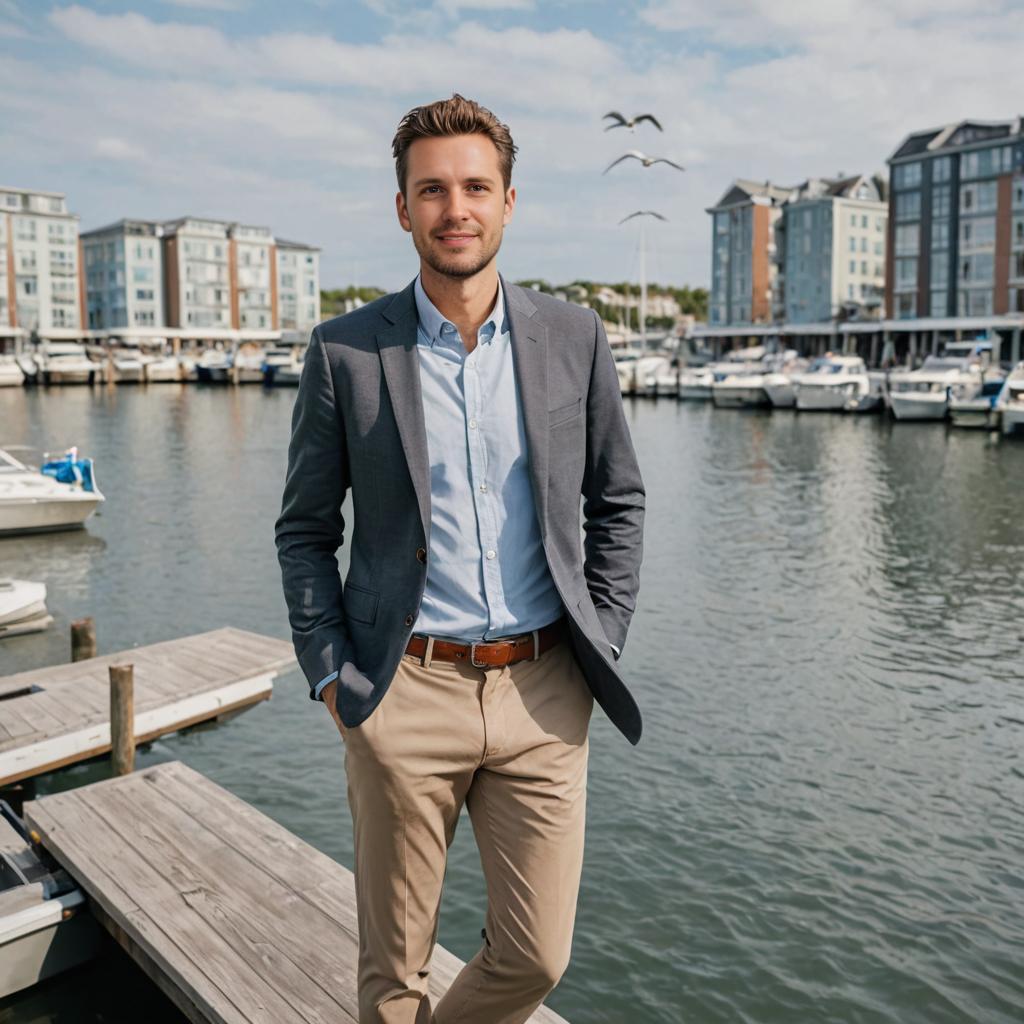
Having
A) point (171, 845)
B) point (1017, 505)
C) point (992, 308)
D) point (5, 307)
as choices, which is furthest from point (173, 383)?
point (171, 845)

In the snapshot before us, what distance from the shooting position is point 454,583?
3178mm

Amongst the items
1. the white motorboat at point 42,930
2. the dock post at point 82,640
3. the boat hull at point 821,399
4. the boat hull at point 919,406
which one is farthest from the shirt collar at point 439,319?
the boat hull at point 821,399

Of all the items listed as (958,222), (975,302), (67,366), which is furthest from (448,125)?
(67,366)

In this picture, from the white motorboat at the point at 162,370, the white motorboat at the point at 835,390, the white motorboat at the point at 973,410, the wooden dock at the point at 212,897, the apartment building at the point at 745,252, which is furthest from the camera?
the apartment building at the point at 745,252

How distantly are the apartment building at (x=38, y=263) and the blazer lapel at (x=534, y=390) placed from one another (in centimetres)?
12094

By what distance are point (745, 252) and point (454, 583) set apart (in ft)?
370

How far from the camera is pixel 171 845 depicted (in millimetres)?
6488

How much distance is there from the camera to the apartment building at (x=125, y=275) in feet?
391

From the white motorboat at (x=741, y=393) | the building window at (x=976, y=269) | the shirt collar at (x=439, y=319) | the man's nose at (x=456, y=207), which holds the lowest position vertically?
the white motorboat at (x=741, y=393)

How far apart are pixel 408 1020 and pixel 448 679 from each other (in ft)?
3.59

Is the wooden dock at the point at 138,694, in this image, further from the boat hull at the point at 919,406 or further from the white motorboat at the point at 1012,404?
the boat hull at the point at 919,406

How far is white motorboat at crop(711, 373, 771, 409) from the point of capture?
71000 mm

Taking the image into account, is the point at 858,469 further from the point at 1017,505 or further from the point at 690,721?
the point at 690,721

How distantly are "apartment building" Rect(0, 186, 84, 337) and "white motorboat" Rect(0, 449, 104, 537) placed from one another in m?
97.4
